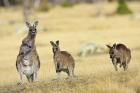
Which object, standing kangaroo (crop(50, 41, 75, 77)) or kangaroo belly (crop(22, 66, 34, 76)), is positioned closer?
kangaroo belly (crop(22, 66, 34, 76))

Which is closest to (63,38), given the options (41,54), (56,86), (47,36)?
(47,36)

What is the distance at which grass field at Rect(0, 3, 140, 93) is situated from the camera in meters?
15.3

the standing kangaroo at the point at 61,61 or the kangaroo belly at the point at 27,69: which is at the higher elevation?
the standing kangaroo at the point at 61,61

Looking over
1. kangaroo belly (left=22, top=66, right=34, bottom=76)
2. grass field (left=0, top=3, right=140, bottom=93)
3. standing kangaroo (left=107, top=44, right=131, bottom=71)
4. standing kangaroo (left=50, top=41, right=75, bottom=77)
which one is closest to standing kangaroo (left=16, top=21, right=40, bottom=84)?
kangaroo belly (left=22, top=66, right=34, bottom=76)

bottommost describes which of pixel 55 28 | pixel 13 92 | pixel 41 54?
pixel 13 92

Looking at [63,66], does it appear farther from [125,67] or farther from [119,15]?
[119,15]

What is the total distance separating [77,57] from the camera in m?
31.1

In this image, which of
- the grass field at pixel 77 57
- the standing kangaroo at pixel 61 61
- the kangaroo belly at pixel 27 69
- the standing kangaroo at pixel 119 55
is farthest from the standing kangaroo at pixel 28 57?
the standing kangaroo at pixel 119 55

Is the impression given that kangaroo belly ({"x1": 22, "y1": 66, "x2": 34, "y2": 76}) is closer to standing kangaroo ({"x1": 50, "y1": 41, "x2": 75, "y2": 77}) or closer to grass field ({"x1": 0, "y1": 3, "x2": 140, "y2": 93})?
grass field ({"x1": 0, "y1": 3, "x2": 140, "y2": 93})

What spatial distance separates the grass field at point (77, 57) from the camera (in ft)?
50.2

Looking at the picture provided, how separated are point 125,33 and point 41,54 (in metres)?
10.6

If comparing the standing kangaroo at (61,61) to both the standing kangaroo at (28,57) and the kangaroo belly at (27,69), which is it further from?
the kangaroo belly at (27,69)

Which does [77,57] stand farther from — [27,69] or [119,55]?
[27,69]

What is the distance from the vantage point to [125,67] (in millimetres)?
18234
